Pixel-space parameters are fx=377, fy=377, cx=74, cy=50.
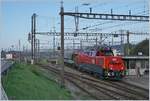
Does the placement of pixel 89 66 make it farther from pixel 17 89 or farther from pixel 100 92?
pixel 17 89

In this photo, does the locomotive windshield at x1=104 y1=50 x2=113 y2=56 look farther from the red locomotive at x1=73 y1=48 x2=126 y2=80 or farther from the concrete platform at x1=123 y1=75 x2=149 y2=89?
the concrete platform at x1=123 y1=75 x2=149 y2=89

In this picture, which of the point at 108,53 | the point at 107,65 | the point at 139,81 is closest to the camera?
the point at 139,81

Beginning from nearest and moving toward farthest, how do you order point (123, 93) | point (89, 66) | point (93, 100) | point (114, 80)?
point (93, 100)
point (123, 93)
point (114, 80)
point (89, 66)

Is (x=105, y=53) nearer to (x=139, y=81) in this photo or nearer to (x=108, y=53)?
(x=108, y=53)

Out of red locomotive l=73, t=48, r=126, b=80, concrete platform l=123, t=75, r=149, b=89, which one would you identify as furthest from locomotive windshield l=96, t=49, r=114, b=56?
concrete platform l=123, t=75, r=149, b=89

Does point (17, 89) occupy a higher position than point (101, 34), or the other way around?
point (101, 34)

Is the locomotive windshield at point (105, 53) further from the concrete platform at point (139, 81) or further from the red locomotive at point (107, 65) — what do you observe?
the concrete platform at point (139, 81)

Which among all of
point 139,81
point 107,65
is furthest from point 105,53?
point 139,81

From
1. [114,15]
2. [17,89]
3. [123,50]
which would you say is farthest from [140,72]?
[123,50]

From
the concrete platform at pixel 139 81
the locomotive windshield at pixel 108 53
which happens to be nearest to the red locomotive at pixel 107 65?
the locomotive windshield at pixel 108 53

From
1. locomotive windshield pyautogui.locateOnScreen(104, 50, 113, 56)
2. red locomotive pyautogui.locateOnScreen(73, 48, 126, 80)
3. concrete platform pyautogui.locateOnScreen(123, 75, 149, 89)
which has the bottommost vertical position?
concrete platform pyautogui.locateOnScreen(123, 75, 149, 89)

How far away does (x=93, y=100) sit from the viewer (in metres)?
22.7

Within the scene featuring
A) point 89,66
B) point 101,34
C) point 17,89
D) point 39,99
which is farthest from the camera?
point 101,34

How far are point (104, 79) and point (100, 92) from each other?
1042cm
